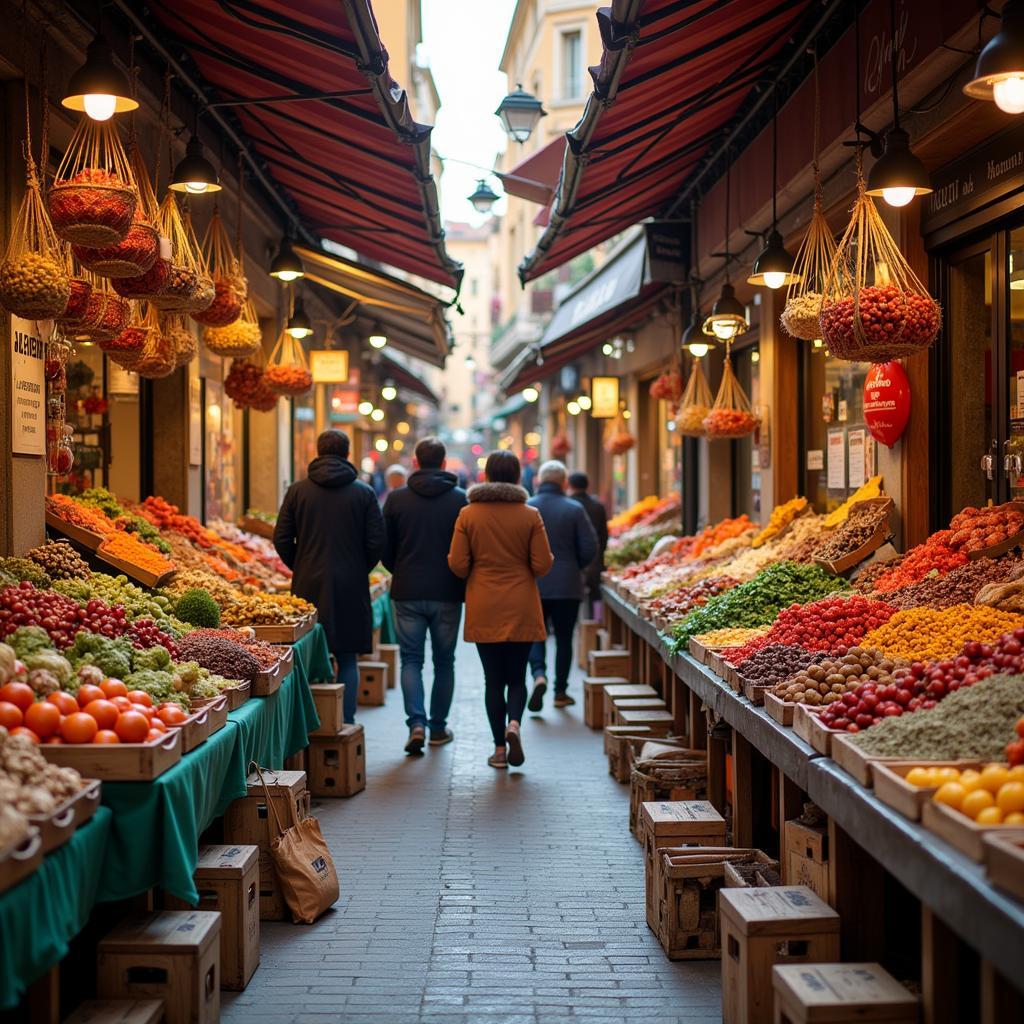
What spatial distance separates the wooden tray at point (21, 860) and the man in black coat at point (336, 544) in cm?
586

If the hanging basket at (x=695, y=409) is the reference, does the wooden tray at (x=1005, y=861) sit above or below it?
below

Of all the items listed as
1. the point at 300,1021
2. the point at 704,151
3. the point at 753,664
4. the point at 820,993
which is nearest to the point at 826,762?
the point at 820,993

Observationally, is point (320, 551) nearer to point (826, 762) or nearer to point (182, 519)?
point (182, 519)

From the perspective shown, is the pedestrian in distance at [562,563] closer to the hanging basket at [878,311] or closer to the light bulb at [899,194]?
the hanging basket at [878,311]

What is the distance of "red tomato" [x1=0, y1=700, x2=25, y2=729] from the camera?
4.24 m

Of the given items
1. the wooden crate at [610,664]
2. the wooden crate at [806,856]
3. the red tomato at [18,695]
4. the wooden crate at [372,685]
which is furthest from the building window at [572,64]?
the red tomato at [18,695]

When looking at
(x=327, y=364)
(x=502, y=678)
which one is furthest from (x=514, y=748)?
(x=327, y=364)

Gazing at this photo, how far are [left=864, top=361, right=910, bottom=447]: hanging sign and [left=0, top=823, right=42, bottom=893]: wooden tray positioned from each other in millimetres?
6043

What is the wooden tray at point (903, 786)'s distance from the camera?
3.66 metres

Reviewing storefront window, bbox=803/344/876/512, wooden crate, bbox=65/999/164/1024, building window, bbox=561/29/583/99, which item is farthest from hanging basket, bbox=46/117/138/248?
building window, bbox=561/29/583/99

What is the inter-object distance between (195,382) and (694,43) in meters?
5.85

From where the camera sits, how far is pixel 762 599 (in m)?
8.09

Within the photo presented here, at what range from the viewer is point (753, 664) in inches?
244

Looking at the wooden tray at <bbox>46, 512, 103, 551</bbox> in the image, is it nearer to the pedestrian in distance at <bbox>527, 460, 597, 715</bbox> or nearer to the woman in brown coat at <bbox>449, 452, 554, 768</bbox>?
the woman in brown coat at <bbox>449, 452, 554, 768</bbox>
